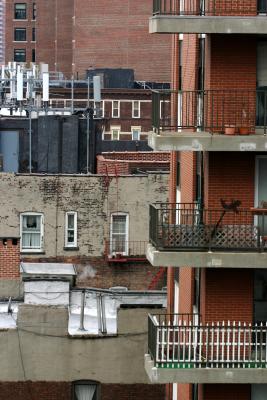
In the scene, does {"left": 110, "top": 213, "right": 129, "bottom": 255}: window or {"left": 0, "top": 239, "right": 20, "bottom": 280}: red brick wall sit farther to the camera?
{"left": 110, "top": 213, "right": 129, "bottom": 255}: window

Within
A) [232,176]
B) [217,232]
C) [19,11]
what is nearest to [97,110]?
[232,176]

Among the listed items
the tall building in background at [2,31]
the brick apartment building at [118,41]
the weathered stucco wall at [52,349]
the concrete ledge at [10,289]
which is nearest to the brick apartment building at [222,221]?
the weathered stucco wall at [52,349]

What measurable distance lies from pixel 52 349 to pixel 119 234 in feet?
71.1

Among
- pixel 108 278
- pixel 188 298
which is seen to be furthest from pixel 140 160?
pixel 188 298

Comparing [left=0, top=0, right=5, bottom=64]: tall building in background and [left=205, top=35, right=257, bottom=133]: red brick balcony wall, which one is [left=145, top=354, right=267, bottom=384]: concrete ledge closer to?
[left=205, top=35, right=257, bottom=133]: red brick balcony wall

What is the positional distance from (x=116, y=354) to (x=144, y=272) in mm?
21471

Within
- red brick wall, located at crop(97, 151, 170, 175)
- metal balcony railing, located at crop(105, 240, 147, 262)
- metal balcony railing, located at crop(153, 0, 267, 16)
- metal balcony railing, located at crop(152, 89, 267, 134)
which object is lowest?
metal balcony railing, located at crop(105, 240, 147, 262)

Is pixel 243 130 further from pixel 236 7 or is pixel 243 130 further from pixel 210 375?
pixel 210 375

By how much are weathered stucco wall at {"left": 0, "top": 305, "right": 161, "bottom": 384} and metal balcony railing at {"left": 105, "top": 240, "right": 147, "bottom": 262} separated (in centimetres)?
2107

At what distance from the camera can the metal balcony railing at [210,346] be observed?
102 feet

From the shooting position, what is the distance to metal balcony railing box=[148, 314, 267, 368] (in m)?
31.1

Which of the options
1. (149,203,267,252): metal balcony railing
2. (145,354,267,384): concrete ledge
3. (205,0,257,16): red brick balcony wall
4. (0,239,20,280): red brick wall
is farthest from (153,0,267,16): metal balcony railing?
(0,239,20,280): red brick wall

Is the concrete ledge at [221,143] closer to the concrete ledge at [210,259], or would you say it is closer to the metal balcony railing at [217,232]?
the metal balcony railing at [217,232]

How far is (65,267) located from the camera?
49.8 meters
